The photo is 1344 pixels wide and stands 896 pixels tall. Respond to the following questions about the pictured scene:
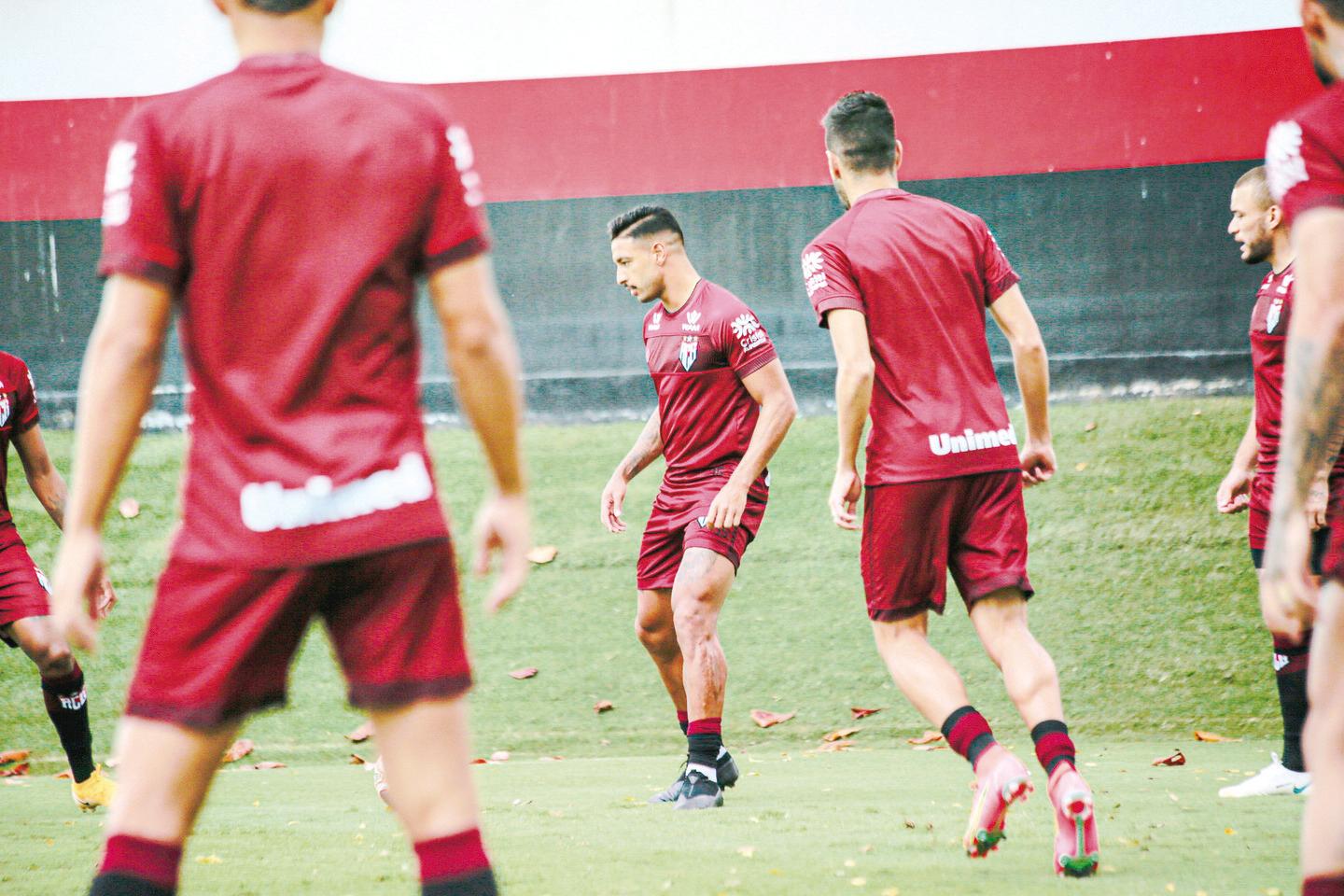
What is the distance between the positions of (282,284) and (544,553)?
6.36 m

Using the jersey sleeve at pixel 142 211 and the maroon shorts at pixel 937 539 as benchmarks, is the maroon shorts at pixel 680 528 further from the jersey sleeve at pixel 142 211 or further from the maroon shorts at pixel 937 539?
the jersey sleeve at pixel 142 211

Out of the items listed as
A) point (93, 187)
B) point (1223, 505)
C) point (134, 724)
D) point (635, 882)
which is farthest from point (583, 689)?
point (134, 724)

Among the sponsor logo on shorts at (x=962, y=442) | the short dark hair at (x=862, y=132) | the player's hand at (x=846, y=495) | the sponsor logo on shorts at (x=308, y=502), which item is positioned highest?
the short dark hair at (x=862, y=132)

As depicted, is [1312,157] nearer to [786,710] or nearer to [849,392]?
[849,392]

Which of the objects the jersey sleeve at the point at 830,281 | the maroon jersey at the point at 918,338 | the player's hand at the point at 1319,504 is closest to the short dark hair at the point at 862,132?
the maroon jersey at the point at 918,338

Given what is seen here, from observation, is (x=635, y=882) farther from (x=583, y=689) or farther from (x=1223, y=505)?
(x=583, y=689)

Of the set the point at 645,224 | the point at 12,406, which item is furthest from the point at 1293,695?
the point at 12,406

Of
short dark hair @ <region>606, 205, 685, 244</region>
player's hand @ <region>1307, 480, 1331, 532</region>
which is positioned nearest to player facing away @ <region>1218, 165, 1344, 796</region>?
player's hand @ <region>1307, 480, 1331, 532</region>

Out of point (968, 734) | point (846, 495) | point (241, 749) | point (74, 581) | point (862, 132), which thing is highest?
point (862, 132)

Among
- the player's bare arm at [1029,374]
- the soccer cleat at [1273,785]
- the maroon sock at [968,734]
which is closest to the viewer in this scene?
the maroon sock at [968,734]

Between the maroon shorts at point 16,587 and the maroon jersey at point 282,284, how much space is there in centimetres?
331

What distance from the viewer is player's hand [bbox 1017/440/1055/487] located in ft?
11.6

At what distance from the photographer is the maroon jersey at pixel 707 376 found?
474 cm

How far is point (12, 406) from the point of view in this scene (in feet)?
15.0
